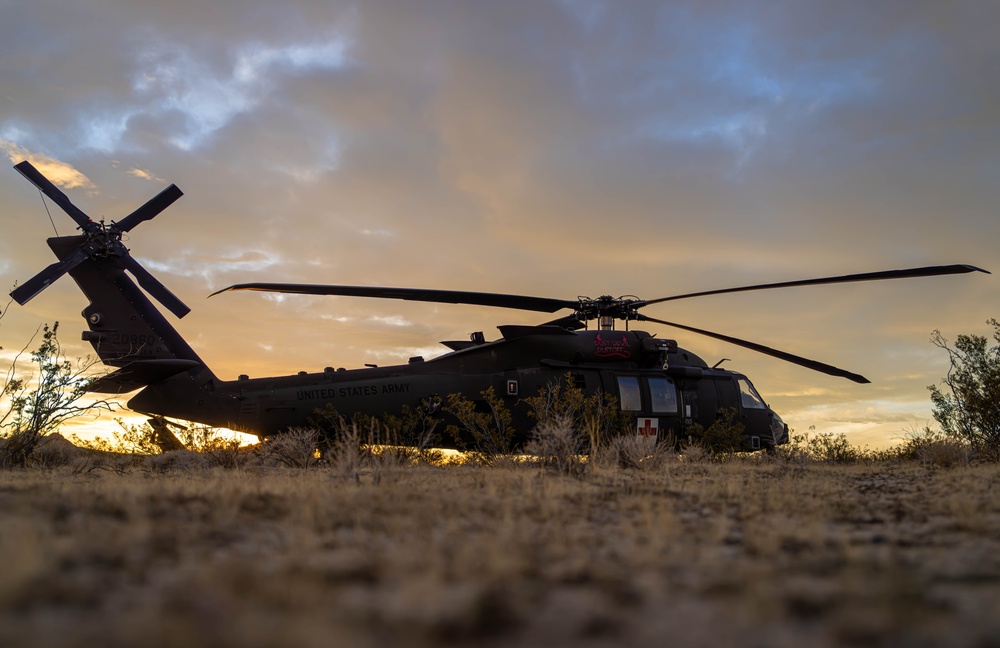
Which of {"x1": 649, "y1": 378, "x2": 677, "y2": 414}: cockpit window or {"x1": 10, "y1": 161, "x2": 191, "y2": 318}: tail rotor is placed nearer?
{"x1": 10, "y1": 161, "x2": 191, "y2": 318}: tail rotor

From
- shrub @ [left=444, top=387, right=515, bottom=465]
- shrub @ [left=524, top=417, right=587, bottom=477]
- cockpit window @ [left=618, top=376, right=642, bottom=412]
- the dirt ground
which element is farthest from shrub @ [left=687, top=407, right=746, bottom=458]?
the dirt ground

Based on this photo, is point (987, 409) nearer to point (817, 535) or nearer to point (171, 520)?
point (817, 535)

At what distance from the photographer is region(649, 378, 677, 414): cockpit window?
Answer: 50.3 feet

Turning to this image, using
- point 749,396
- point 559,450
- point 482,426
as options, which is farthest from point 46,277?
point 749,396

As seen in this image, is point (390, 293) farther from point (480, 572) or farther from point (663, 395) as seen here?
point (480, 572)

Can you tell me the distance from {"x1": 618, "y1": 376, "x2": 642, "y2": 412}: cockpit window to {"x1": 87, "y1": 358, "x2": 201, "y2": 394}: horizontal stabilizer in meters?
9.05

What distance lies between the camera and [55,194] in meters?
13.9

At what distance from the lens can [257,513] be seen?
4238 mm

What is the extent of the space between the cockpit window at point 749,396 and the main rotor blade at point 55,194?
51.5 ft

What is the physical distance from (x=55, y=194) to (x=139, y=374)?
174 inches

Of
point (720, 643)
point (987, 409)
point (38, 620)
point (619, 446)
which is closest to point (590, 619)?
point (720, 643)

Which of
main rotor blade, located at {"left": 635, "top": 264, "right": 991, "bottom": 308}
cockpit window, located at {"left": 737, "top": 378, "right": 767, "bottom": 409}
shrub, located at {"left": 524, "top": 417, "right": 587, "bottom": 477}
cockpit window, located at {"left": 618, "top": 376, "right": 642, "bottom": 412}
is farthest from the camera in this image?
cockpit window, located at {"left": 737, "top": 378, "right": 767, "bottom": 409}

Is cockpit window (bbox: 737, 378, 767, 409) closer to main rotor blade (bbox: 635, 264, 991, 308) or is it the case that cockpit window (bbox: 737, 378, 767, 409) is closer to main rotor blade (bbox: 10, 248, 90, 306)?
main rotor blade (bbox: 635, 264, 991, 308)

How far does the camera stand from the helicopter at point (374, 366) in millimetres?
12969
